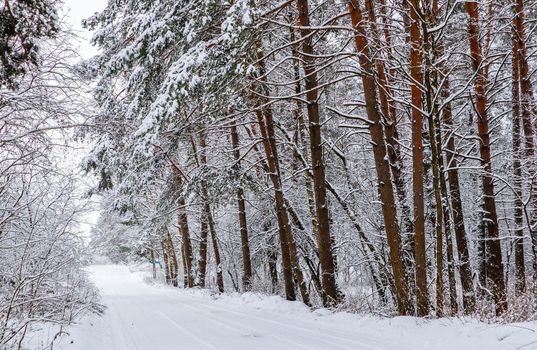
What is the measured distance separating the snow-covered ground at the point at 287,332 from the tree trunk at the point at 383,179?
33.2 inches

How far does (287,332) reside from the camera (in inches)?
351

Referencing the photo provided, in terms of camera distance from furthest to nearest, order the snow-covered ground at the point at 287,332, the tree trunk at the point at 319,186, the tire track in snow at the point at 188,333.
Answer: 1. the tree trunk at the point at 319,186
2. the tire track in snow at the point at 188,333
3. the snow-covered ground at the point at 287,332

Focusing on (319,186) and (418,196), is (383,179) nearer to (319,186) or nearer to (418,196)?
(418,196)

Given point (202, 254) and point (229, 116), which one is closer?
point (229, 116)

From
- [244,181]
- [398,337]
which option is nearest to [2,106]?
[398,337]

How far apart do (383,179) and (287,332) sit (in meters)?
3.72

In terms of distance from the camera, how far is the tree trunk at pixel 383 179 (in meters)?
9.25

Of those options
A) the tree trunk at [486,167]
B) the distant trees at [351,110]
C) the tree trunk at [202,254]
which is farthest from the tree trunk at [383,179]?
the tree trunk at [202,254]

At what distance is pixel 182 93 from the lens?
8.98m

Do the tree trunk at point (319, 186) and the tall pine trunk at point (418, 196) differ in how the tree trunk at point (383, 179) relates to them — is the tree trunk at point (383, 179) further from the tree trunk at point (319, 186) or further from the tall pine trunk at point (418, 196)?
the tree trunk at point (319, 186)

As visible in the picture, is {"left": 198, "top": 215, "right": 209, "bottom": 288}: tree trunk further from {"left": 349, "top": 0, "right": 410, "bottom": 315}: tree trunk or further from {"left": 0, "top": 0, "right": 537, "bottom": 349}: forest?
{"left": 349, "top": 0, "right": 410, "bottom": 315}: tree trunk

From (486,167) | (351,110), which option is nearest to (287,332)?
(351,110)

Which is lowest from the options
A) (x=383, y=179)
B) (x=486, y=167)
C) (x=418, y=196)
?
(x=418, y=196)

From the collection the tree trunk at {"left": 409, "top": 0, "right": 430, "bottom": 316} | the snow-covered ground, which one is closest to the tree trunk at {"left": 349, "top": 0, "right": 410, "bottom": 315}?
the tree trunk at {"left": 409, "top": 0, "right": 430, "bottom": 316}
